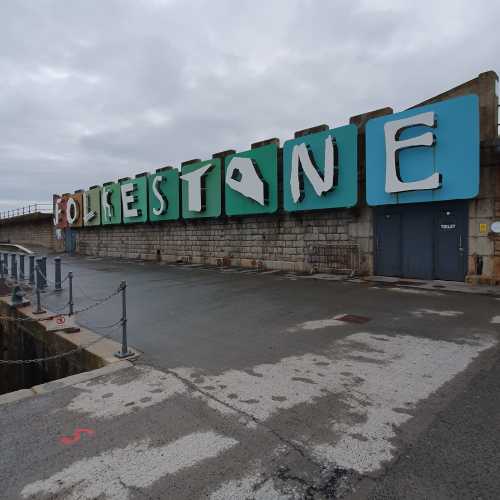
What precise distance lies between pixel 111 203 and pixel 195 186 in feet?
35.8

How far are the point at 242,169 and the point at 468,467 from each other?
1584 centimetres

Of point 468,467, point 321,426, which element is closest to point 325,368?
point 321,426

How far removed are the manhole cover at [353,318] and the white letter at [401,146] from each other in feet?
19.8

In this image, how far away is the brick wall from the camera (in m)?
41.1

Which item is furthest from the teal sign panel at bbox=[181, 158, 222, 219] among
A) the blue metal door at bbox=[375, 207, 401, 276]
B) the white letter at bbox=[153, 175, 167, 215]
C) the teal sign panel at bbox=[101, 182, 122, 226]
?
the blue metal door at bbox=[375, 207, 401, 276]

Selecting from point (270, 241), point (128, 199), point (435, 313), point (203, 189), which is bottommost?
point (435, 313)

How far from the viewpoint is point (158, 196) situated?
22.5 metres

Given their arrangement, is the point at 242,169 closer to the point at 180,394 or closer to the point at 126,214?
the point at 126,214

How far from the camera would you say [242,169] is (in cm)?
1731

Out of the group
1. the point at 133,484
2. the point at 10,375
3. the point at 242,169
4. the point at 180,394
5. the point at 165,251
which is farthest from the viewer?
the point at 165,251

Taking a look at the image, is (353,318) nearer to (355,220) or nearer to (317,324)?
(317,324)

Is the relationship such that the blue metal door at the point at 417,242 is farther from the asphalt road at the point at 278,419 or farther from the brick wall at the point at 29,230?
the brick wall at the point at 29,230

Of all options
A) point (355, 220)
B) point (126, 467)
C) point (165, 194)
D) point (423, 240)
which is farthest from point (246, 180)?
point (126, 467)

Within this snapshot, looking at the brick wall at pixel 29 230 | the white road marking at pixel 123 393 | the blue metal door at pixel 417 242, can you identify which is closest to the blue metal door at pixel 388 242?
the blue metal door at pixel 417 242
